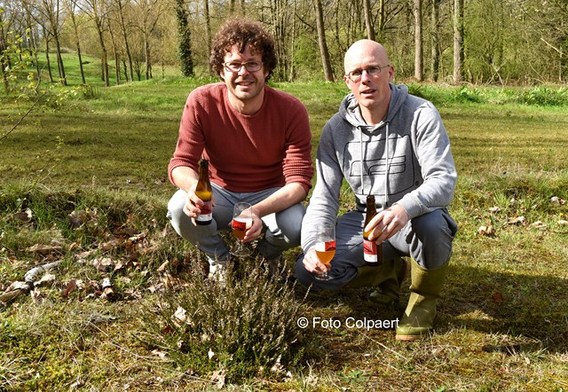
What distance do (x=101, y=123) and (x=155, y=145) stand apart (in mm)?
2608

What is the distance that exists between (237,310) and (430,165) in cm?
140

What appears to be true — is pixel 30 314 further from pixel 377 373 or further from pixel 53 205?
pixel 377 373

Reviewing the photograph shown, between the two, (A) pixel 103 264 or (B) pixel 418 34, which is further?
(B) pixel 418 34

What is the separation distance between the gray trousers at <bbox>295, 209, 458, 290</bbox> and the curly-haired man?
31 cm

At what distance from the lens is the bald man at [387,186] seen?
320cm

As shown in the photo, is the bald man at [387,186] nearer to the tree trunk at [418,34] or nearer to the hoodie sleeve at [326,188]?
the hoodie sleeve at [326,188]

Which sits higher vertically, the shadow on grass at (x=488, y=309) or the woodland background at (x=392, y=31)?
the woodland background at (x=392, y=31)

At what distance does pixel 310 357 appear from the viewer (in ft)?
10.0

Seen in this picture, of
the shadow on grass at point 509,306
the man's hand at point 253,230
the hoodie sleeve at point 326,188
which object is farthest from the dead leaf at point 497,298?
the man's hand at point 253,230

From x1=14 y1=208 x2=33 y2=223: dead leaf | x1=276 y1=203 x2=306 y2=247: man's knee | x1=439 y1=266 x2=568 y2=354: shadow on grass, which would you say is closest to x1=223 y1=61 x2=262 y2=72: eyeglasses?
x1=276 y1=203 x2=306 y2=247: man's knee

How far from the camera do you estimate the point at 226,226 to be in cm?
396

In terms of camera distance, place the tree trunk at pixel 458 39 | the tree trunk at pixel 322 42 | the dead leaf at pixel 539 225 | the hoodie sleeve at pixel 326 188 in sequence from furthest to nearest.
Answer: the tree trunk at pixel 458 39 < the tree trunk at pixel 322 42 < the dead leaf at pixel 539 225 < the hoodie sleeve at pixel 326 188

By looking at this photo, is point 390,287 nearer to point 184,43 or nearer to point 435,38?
point 184,43

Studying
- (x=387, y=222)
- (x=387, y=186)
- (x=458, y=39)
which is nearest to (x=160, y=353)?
(x=387, y=222)
